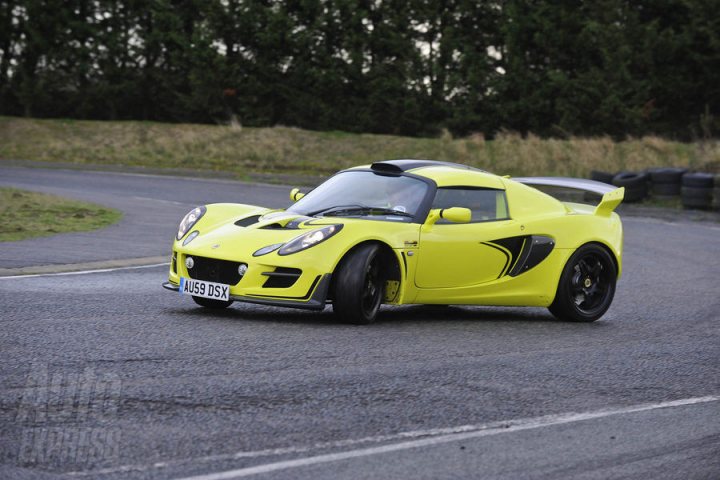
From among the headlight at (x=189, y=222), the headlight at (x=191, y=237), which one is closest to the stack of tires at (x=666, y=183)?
the headlight at (x=189, y=222)

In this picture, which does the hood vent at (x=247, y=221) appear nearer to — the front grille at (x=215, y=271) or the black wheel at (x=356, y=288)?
the front grille at (x=215, y=271)

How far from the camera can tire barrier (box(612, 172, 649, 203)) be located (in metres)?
26.6

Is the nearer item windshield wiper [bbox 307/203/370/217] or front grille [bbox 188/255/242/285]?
front grille [bbox 188/255/242/285]

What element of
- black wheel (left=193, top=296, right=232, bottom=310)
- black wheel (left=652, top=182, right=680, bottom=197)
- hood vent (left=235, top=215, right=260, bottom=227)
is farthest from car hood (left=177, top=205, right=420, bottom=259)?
black wheel (left=652, top=182, right=680, bottom=197)

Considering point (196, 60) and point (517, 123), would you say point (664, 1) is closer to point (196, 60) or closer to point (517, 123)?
point (517, 123)

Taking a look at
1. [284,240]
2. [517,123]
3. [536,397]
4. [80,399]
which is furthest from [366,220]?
[517,123]

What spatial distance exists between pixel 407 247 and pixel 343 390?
9.66ft

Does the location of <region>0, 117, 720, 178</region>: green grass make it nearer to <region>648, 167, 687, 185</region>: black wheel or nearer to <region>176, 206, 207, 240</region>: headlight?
<region>648, 167, 687, 185</region>: black wheel

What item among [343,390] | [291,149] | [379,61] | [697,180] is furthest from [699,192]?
[379,61]

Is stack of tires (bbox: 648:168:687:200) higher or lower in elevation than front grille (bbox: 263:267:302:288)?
higher

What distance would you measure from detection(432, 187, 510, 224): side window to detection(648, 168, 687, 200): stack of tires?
16.8m

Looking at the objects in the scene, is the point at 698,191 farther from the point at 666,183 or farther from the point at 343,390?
the point at 343,390

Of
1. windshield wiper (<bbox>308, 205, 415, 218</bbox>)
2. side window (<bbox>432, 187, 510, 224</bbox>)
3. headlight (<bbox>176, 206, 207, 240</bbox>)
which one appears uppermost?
side window (<bbox>432, 187, 510, 224</bbox>)

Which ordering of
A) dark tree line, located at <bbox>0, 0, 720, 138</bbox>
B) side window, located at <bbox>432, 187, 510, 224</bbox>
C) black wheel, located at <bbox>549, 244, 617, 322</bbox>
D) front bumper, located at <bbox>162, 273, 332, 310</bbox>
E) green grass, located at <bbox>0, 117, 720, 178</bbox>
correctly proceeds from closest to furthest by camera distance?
front bumper, located at <bbox>162, 273, 332, 310</bbox>
side window, located at <bbox>432, 187, 510, 224</bbox>
black wheel, located at <bbox>549, 244, 617, 322</bbox>
green grass, located at <bbox>0, 117, 720, 178</bbox>
dark tree line, located at <bbox>0, 0, 720, 138</bbox>
